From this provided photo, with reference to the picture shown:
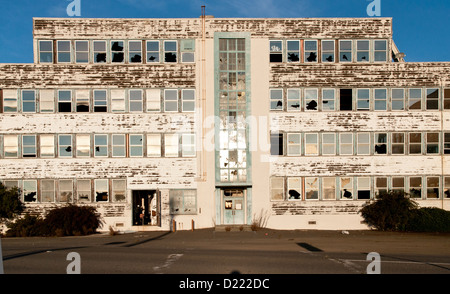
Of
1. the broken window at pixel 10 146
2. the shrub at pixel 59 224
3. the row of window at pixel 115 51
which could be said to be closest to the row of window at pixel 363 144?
the row of window at pixel 115 51

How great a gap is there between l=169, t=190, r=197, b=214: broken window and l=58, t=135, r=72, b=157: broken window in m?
7.58

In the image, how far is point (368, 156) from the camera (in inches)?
1185

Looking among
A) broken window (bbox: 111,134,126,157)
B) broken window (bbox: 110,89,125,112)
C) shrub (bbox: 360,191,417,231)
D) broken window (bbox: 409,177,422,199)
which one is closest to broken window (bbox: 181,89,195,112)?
broken window (bbox: 110,89,125,112)

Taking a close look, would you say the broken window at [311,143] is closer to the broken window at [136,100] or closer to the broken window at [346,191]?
the broken window at [346,191]

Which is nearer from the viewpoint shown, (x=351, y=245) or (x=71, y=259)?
(x=71, y=259)

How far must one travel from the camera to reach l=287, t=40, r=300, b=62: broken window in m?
30.2

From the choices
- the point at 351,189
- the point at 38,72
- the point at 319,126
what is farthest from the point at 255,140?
the point at 38,72

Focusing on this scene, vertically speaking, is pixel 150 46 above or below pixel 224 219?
above

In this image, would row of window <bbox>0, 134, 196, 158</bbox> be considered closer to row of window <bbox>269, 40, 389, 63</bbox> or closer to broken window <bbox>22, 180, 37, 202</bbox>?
broken window <bbox>22, 180, 37, 202</bbox>

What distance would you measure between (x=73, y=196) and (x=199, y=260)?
1858 cm

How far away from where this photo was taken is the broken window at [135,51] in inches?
1183

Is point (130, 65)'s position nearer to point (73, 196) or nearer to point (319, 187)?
point (73, 196)

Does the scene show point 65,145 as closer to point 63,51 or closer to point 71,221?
point 71,221

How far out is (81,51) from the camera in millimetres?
30062
